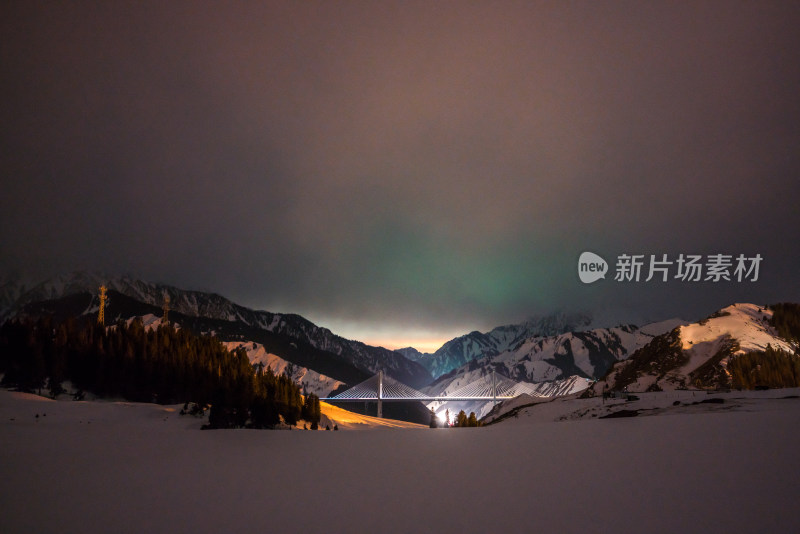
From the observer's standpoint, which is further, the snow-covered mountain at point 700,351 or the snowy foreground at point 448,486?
the snow-covered mountain at point 700,351

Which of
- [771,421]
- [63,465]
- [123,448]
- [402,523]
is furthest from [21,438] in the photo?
[771,421]

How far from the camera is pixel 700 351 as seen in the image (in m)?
166

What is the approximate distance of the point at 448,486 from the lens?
9625 millimetres

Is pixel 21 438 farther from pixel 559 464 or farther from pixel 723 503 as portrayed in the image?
pixel 723 503

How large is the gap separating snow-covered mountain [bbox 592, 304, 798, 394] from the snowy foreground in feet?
494

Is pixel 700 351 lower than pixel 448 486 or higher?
higher

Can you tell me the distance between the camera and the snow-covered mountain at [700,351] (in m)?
146

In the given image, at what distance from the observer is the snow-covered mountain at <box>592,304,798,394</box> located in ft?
478

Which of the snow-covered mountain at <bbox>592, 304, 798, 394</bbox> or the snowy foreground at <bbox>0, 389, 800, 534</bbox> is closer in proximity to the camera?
the snowy foreground at <bbox>0, 389, 800, 534</bbox>

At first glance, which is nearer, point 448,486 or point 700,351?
point 448,486

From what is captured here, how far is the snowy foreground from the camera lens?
23.5 feet

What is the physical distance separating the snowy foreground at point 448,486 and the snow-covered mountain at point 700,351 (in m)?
150

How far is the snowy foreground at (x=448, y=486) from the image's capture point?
7152 millimetres

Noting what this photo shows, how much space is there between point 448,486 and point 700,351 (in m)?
200
